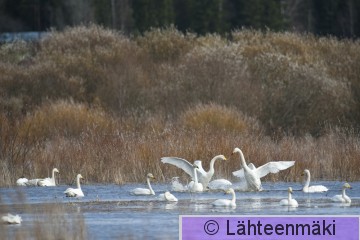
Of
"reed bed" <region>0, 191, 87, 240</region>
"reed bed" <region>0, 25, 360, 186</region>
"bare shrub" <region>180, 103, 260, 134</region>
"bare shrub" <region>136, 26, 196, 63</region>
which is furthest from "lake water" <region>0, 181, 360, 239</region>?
"bare shrub" <region>136, 26, 196, 63</region>

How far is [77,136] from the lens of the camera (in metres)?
27.8

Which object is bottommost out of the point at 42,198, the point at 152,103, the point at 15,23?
the point at 42,198

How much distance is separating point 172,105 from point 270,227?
1806 cm

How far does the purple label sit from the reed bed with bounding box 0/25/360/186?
663 cm

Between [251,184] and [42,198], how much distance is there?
139 inches

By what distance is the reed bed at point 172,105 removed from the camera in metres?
23.9

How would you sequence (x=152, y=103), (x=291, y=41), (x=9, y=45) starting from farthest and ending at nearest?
(x=9, y=45), (x=291, y=41), (x=152, y=103)

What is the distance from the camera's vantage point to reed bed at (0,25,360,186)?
2394 cm

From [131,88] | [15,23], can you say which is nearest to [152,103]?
[131,88]

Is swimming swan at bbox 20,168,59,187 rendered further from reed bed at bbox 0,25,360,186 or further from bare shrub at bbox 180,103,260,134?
bare shrub at bbox 180,103,260,134

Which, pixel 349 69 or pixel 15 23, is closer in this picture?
pixel 349 69

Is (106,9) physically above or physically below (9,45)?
above

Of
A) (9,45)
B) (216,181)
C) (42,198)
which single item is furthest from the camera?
(9,45)

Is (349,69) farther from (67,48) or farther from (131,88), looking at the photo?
(67,48)
